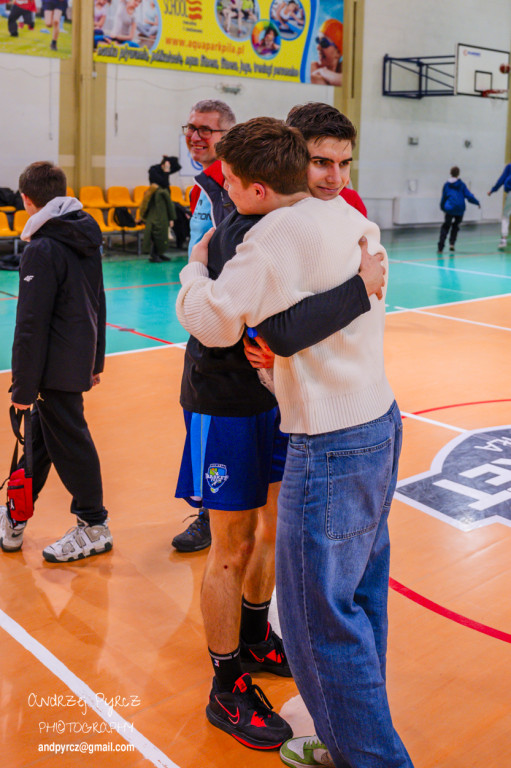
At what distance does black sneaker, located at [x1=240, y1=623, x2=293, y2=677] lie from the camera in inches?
119

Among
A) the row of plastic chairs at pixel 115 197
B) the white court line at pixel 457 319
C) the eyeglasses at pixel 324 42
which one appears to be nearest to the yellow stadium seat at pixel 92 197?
the row of plastic chairs at pixel 115 197

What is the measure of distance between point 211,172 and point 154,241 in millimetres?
11238

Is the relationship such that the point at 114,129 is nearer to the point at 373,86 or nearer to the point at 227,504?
the point at 373,86

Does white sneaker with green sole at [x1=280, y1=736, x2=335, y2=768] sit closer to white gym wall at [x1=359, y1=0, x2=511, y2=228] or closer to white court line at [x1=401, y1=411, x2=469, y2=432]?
white court line at [x1=401, y1=411, x2=469, y2=432]

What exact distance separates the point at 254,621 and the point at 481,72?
1926 cm

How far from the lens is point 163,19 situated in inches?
629

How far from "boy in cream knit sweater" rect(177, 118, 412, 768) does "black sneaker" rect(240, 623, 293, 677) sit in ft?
2.73

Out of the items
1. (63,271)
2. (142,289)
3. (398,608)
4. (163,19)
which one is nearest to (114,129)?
(163,19)

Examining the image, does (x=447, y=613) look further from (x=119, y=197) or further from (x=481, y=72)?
(x=481, y=72)

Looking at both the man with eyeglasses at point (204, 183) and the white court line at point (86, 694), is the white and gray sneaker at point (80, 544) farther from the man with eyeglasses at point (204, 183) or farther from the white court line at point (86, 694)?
the white court line at point (86, 694)

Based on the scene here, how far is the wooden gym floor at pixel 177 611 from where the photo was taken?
2656mm

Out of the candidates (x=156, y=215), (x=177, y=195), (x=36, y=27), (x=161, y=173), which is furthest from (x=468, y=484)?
(x=36, y=27)

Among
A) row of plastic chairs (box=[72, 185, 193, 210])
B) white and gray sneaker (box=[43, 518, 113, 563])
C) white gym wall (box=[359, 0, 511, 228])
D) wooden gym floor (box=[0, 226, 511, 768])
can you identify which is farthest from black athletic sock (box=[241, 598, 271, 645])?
white gym wall (box=[359, 0, 511, 228])

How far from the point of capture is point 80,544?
3895mm
